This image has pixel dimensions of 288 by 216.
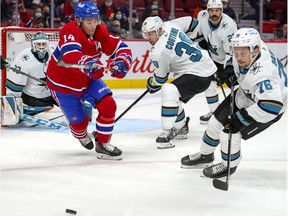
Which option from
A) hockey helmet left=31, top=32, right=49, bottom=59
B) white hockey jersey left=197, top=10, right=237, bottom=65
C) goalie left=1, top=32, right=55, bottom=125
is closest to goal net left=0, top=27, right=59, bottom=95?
goalie left=1, top=32, right=55, bottom=125

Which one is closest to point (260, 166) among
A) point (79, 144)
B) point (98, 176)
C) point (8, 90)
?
point (98, 176)

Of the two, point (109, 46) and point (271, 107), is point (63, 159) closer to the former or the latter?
point (109, 46)

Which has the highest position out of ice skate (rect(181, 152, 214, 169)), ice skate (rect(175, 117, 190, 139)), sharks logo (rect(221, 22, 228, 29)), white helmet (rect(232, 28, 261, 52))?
white helmet (rect(232, 28, 261, 52))

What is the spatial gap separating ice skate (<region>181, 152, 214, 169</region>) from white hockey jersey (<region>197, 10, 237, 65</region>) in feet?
5.93

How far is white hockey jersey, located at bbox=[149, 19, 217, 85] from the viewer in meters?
4.87

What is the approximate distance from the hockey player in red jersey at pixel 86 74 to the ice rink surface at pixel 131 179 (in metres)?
0.19

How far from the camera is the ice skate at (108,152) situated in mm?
4543

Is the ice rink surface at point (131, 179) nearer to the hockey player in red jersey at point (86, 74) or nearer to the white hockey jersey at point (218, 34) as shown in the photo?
the hockey player in red jersey at point (86, 74)

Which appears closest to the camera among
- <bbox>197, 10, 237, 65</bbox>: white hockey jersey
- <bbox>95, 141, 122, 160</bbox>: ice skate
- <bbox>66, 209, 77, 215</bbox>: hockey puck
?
<bbox>66, 209, 77, 215</bbox>: hockey puck

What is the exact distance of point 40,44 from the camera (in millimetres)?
5699

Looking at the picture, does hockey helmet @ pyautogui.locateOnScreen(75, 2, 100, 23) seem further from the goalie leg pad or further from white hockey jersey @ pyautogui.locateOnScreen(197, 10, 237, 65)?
white hockey jersey @ pyautogui.locateOnScreen(197, 10, 237, 65)

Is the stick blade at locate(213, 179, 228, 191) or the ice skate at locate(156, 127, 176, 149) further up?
the stick blade at locate(213, 179, 228, 191)

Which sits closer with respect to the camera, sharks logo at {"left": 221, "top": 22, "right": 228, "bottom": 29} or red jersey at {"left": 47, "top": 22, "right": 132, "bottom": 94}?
red jersey at {"left": 47, "top": 22, "right": 132, "bottom": 94}

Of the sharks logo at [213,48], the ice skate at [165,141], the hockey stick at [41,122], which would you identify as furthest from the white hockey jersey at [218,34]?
the hockey stick at [41,122]
